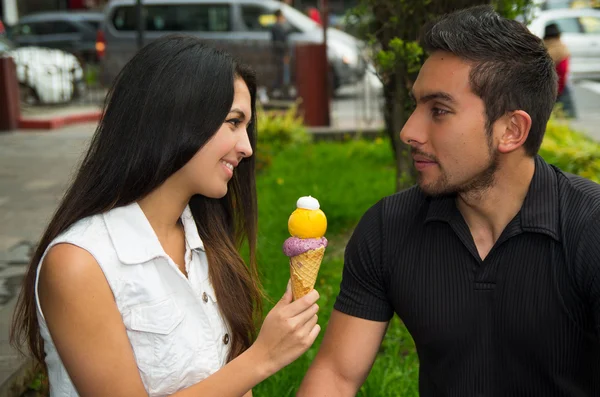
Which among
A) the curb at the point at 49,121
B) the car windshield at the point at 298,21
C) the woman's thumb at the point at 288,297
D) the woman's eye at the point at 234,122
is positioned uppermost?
the woman's eye at the point at 234,122

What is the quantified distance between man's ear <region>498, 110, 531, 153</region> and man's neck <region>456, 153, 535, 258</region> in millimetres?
48

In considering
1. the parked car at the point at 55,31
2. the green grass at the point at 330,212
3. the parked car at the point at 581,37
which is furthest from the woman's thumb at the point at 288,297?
the parked car at the point at 55,31

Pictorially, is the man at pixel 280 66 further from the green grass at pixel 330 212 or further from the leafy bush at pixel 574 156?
the leafy bush at pixel 574 156

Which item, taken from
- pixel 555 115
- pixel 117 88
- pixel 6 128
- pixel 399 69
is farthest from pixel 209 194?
pixel 6 128

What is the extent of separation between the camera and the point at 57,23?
22.8m

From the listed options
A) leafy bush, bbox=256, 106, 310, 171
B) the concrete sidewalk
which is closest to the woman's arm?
the concrete sidewalk

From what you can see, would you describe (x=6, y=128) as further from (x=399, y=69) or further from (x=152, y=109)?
(x=152, y=109)

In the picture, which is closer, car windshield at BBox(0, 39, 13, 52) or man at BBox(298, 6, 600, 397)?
man at BBox(298, 6, 600, 397)

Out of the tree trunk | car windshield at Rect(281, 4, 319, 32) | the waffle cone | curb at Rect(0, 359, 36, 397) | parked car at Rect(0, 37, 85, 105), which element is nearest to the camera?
the waffle cone

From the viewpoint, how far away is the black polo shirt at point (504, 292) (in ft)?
7.41

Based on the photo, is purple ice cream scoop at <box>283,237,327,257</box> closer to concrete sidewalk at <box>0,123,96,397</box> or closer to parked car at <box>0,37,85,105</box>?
concrete sidewalk at <box>0,123,96,397</box>

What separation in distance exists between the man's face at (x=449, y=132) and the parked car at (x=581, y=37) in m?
16.0

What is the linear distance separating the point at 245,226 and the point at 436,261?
0.72 metres

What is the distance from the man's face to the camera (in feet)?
7.79
